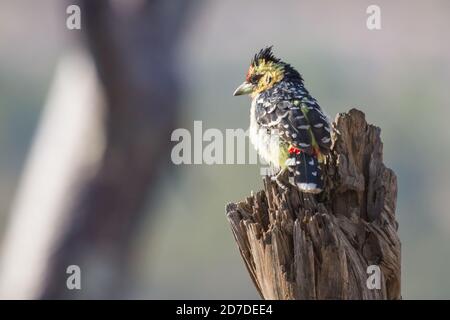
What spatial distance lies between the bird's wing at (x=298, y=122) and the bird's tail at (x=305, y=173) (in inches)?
1.7

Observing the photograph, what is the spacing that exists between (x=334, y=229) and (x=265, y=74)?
44.5 inches

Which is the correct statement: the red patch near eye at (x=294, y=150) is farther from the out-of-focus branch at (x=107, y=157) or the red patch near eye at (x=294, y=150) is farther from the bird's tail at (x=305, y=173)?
the out-of-focus branch at (x=107, y=157)

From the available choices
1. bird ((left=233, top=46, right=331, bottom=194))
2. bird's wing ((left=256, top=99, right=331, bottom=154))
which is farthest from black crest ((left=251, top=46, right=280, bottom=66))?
bird's wing ((left=256, top=99, right=331, bottom=154))

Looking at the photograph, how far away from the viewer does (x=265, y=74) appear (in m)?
4.89

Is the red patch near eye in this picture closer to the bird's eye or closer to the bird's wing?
the bird's wing

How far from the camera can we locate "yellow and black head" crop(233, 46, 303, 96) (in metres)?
4.82

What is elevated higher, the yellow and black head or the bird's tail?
the yellow and black head

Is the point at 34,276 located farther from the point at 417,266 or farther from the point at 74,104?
the point at 417,266

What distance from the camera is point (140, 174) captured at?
4.99 meters

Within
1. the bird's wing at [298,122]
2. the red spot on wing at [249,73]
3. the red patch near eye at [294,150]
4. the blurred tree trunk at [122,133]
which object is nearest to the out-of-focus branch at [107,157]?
the blurred tree trunk at [122,133]

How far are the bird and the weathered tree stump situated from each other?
6 cm

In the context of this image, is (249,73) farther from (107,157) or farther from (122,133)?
(107,157)

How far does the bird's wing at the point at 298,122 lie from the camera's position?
14.0ft

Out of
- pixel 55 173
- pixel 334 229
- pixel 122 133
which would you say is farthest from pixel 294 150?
pixel 55 173
